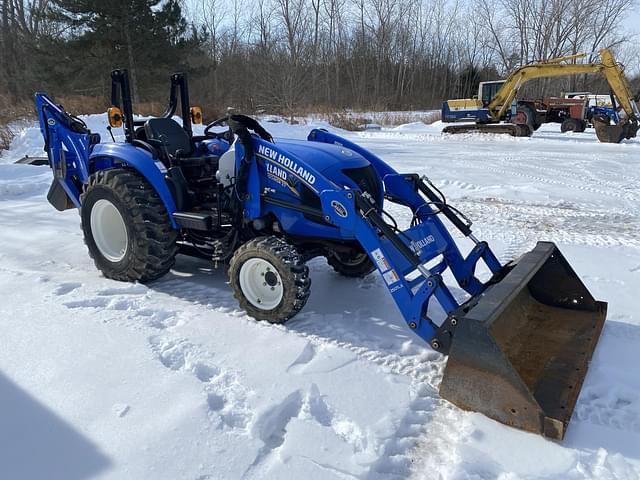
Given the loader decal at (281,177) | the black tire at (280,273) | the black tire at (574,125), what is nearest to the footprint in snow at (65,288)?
the black tire at (280,273)

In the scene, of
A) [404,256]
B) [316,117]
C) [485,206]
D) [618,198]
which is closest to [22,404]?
[404,256]

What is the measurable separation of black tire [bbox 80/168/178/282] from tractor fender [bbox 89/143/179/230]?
8 cm

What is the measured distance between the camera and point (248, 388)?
2.79 m

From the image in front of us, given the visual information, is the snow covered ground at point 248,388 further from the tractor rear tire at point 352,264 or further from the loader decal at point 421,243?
the loader decal at point 421,243

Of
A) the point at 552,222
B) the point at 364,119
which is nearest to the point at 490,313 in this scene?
the point at 552,222

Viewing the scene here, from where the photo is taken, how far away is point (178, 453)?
7.51 feet

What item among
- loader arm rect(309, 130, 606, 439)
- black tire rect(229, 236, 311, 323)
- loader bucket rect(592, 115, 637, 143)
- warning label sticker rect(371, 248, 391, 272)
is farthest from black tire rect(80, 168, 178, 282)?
loader bucket rect(592, 115, 637, 143)

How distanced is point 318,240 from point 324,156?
618 mm

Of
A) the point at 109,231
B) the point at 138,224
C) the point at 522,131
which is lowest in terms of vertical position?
the point at 109,231

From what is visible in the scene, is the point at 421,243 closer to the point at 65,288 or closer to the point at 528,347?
the point at 528,347

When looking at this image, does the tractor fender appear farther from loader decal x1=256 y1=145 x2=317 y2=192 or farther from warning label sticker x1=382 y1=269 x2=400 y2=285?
warning label sticker x1=382 y1=269 x2=400 y2=285

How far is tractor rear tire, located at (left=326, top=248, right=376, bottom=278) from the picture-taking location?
4395 mm

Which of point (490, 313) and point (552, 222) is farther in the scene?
point (552, 222)

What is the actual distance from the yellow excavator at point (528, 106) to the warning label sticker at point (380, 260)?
1587 centimetres
